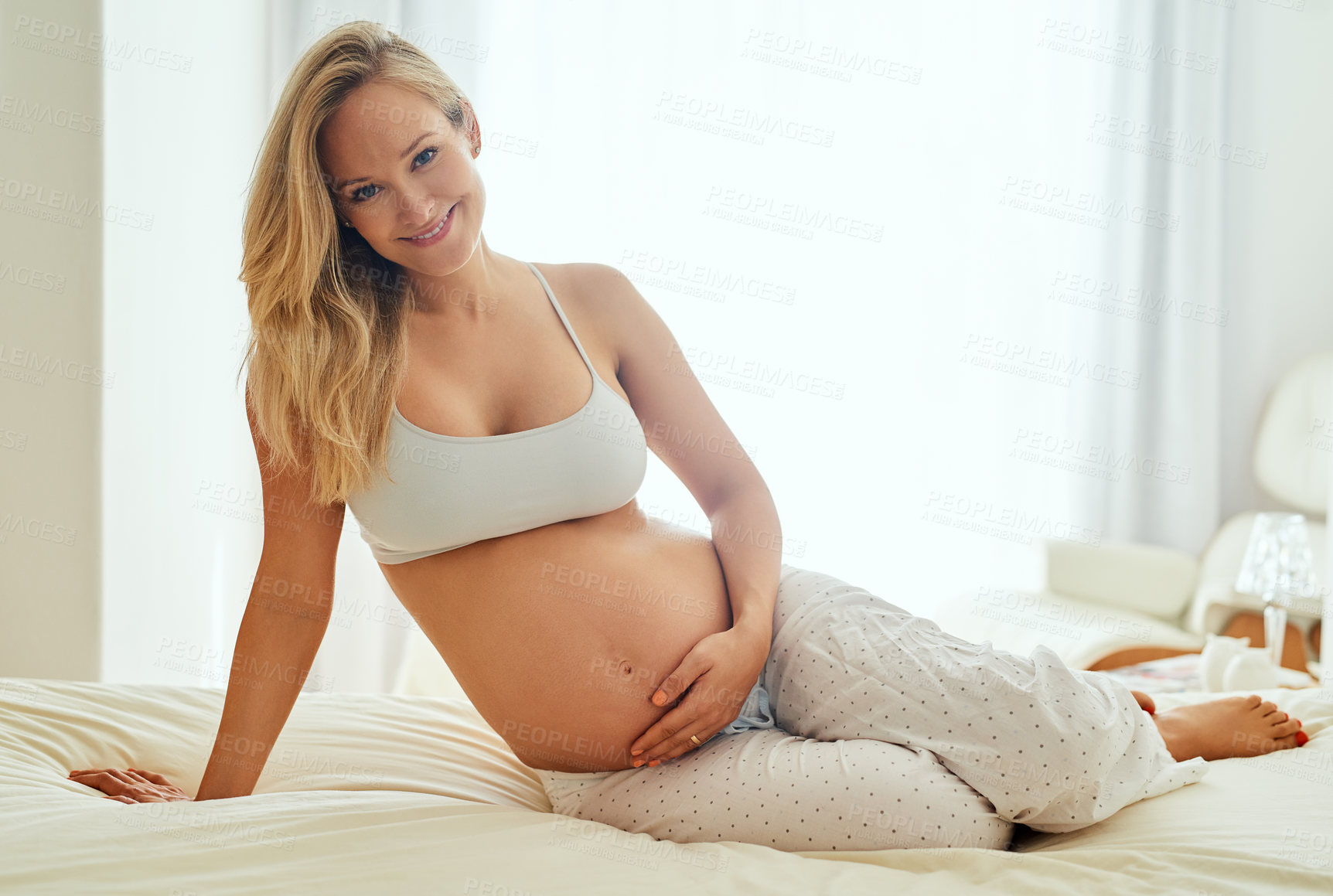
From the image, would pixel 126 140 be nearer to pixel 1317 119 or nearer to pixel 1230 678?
pixel 1230 678

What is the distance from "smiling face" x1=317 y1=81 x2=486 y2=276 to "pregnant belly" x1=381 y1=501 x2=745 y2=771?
14.4 inches

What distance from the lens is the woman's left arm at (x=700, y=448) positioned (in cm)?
112

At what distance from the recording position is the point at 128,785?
1024mm

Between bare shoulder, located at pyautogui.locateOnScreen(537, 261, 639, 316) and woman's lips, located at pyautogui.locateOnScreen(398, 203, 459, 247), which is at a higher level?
woman's lips, located at pyautogui.locateOnScreen(398, 203, 459, 247)

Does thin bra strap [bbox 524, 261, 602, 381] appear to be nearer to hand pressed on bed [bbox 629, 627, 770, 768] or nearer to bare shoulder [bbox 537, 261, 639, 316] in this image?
bare shoulder [bbox 537, 261, 639, 316]

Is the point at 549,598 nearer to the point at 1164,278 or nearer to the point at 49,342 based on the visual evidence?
the point at 49,342

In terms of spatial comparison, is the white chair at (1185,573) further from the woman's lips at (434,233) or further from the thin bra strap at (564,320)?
the woman's lips at (434,233)

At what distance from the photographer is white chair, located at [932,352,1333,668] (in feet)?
9.28

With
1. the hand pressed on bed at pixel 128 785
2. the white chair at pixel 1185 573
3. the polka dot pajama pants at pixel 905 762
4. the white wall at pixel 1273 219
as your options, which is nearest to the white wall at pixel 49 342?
the hand pressed on bed at pixel 128 785

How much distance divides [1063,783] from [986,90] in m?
3.11

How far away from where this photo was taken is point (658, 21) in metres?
3.34

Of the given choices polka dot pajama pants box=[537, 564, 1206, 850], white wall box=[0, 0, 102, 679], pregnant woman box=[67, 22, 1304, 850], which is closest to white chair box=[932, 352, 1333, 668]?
pregnant woman box=[67, 22, 1304, 850]

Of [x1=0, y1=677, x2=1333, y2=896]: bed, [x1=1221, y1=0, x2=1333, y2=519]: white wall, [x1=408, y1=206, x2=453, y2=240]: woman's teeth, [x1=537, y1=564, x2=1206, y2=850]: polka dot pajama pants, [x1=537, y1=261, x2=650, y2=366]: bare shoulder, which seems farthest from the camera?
[x1=1221, y1=0, x2=1333, y2=519]: white wall

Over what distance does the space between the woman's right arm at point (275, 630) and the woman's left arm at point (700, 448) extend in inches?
17.1
